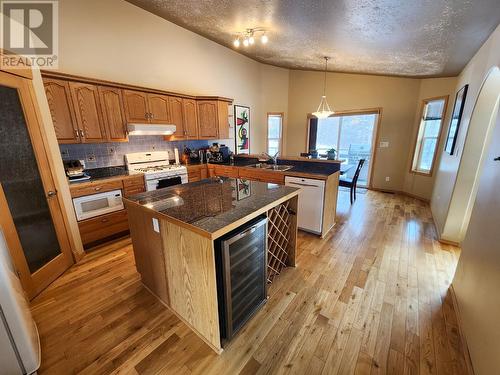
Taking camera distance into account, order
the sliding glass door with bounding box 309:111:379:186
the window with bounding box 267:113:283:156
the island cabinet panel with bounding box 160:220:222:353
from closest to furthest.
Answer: the island cabinet panel with bounding box 160:220:222:353
the sliding glass door with bounding box 309:111:379:186
the window with bounding box 267:113:283:156

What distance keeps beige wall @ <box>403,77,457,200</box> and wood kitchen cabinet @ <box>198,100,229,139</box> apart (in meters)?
4.37

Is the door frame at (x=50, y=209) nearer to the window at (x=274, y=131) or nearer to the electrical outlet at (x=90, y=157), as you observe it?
the electrical outlet at (x=90, y=157)

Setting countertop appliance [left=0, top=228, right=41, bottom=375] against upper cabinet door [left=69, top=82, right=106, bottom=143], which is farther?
upper cabinet door [left=69, top=82, right=106, bottom=143]

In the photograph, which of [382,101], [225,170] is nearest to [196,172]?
[225,170]

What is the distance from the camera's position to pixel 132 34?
3240mm

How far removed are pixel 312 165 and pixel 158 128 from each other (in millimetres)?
2483

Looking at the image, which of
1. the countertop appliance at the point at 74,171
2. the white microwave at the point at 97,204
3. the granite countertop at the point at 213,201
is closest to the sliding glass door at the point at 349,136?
the granite countertop at the point at 213,201

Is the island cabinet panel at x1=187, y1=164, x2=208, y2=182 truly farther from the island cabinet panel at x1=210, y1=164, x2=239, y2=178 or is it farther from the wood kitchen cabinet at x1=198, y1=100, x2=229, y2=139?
the wood kitchen cabinet at x1=198, y1=100, x2=229, y2=139

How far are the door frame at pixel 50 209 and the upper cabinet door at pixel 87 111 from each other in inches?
23.9

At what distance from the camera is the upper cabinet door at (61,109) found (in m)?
2.40

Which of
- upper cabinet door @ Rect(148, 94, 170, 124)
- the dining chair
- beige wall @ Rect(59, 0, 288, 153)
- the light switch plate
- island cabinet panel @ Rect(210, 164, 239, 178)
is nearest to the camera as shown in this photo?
the light switch plate

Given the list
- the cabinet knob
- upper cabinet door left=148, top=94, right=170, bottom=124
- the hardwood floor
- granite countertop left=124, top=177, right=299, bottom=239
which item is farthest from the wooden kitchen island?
upper cabinet door left=148, top=94, right=170, bottom=124

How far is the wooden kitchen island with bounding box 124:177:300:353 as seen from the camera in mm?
1333

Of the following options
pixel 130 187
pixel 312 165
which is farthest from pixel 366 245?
pixel 130 187
